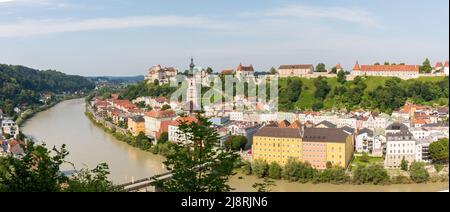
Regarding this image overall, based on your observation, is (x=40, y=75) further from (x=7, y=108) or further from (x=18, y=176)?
(x=18, y=176)

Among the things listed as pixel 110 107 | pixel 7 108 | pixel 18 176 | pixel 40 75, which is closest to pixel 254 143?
pixel 18 176

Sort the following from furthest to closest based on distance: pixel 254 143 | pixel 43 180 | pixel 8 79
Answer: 1. pixel 8 79
2. pixel 254 143
3. pixel 43 180

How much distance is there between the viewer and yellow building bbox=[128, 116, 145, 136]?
8169 mm

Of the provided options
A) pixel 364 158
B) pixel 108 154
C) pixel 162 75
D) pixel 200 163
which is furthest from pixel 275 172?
pixel 162 75

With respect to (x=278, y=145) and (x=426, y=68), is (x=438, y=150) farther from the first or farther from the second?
(x=426, y=68)

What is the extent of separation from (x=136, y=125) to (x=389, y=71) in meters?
6.68

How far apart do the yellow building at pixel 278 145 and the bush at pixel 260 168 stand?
12.8 inches

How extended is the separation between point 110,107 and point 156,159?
17.4ft

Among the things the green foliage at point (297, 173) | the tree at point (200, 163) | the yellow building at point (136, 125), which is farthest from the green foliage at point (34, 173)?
the yellow building at point (136, 125)

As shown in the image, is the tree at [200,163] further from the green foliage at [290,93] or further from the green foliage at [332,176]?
the green foliage at [290,93]

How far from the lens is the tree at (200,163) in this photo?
112 cm

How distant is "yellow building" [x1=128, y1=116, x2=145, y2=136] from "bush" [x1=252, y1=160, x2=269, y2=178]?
3.43 metres

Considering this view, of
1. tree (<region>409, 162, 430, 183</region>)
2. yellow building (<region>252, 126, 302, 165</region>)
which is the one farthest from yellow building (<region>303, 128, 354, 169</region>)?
tree (<region>409, 162, 430, 183</region>)
